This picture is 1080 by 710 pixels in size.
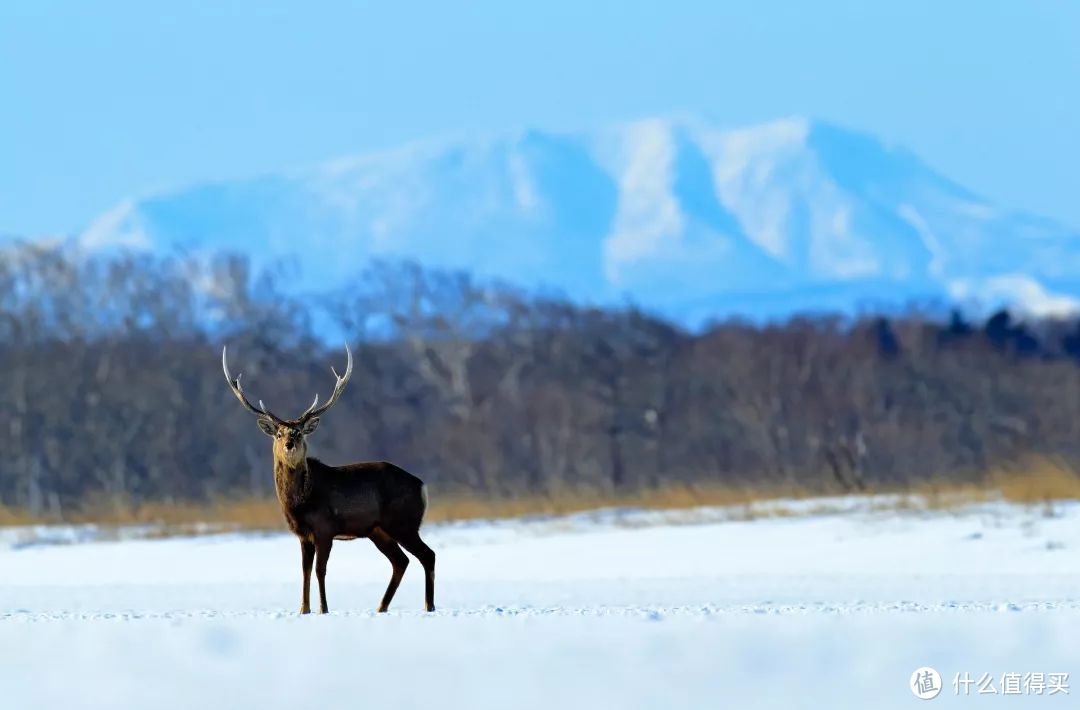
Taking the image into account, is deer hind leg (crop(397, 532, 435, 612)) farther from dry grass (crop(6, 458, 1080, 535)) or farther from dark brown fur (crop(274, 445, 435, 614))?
dry grass (crop(6, 458, 1080, 535))

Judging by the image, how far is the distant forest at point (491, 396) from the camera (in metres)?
40.2

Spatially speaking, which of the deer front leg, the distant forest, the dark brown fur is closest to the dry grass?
the distant forest

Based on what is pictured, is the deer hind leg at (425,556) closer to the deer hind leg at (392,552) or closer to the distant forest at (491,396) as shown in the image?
the deer hind leg at (392,552)

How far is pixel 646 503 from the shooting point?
29.1 m

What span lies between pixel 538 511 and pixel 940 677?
18936 mm

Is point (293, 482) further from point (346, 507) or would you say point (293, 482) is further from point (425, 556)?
point (425, 556)

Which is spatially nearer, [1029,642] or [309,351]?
[1029,642]

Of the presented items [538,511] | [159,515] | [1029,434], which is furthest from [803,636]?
[1029,434]

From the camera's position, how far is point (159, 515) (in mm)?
30766

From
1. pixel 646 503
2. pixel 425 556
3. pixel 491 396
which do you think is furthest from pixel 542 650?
pixel 491 396

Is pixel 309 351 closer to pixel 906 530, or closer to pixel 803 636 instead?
pixel 906 530

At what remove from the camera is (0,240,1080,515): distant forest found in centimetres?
4025

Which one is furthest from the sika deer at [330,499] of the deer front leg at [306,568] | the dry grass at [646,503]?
the dry grass at [646,503]

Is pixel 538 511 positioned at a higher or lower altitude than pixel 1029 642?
lower
